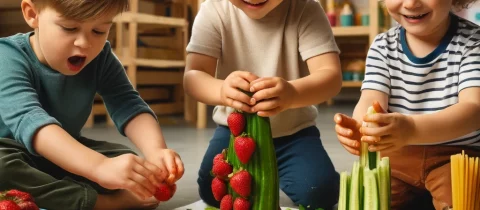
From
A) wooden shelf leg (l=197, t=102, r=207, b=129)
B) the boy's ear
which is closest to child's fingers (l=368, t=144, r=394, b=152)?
the boy's ear

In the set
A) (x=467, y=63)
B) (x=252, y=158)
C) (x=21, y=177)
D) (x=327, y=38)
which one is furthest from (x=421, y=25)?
(x=21, y=177)

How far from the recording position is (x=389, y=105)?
119 cm

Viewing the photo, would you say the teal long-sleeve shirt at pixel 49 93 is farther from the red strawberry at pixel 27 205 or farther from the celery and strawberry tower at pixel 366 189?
the celery and strawberry tower at pixel 366 189

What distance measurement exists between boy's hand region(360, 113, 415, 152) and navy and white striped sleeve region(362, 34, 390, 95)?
0.26 m

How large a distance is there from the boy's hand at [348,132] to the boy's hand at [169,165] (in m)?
0.27

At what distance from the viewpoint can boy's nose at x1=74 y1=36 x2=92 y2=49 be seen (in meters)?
1.10

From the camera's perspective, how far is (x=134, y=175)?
954 mm

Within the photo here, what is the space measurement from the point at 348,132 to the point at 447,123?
20 centimetres

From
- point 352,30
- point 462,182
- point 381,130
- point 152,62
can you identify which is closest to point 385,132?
point 381,130

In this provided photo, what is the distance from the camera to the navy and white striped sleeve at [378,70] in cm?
116

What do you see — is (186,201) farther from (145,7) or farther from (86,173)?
(145,7)

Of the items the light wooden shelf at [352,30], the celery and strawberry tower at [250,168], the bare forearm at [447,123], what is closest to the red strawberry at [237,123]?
the celery and strawberry tower at [250,168]

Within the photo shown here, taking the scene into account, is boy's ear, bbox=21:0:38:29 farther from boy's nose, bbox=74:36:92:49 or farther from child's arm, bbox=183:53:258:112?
child's arm, bbox=183:53:258:112

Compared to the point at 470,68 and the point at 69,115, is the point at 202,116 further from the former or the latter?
the point at 470,68
